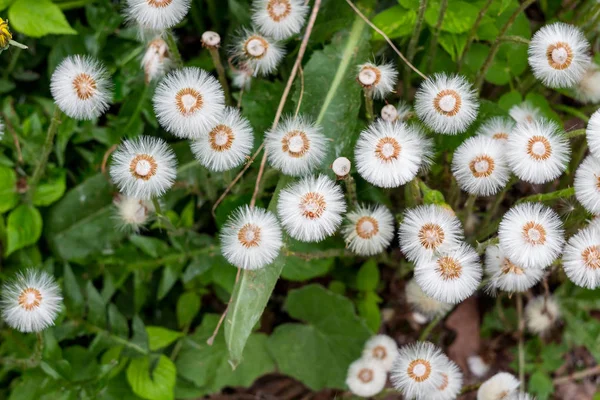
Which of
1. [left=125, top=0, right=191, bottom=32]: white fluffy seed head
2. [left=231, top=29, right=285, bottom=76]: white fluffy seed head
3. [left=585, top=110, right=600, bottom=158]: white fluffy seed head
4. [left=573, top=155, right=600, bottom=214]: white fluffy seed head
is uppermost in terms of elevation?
[left=231, top=29, right=285, bottom=76]: white fluffy seed head

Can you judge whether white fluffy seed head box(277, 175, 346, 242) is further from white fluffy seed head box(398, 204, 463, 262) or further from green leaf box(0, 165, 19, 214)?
green leaf box(0, 165, 19, 214)

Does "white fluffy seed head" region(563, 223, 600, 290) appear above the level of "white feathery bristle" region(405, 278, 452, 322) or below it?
below

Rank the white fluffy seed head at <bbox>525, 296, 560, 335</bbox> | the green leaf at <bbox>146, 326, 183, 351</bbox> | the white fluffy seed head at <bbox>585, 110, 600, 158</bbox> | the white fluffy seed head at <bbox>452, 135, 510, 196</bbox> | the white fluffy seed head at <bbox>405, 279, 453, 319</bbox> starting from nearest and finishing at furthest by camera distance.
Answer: the white fluffy seed head at <bbox>585, 110, 600, 158</bbox> → the white fluffy seed head at <bbox>452, 135, 510, 196</bbox> → the green leaf at <bbox>146, 326, 183, 351</bbox> → the white fluffy seed head at <bbox>405, 279, 453, 319</bbox> → the white fluffy seed head at <bbox>525, 296, 560, 335</bbox>

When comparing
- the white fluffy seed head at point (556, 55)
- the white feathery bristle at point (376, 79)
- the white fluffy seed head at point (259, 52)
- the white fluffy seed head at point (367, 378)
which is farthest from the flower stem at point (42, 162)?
the white fluffy seed head at point (556, 55)

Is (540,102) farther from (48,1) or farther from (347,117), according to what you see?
(48,1)

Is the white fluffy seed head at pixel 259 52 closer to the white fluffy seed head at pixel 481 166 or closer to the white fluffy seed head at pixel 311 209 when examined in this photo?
the white fluffy seed head at pixel 311 209

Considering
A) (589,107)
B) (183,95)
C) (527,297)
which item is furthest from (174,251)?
(589,107)

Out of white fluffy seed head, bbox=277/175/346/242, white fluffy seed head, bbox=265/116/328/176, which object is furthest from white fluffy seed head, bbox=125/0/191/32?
white fluffy seed head, bbox=277/175/346/242
